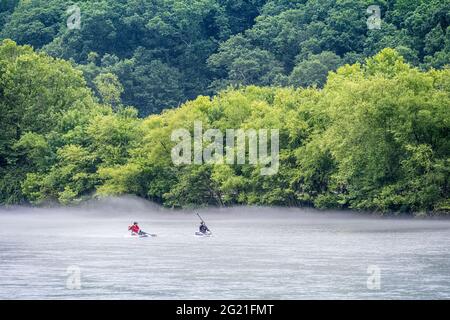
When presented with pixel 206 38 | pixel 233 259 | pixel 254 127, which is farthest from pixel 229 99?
pixel 206 38

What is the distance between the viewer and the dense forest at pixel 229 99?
65.2 meters

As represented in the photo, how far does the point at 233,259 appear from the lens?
45000 mm

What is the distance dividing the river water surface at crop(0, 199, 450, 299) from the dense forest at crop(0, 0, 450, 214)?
143 inches

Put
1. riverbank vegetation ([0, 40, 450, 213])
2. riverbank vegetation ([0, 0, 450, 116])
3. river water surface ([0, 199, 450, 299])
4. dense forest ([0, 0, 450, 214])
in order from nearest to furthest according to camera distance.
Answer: river water surface ([0, 199, 450, 299]) < riverbank vegetation ([0, 40, 450, 213]) < dense forest ([0, 0, 450, 214]) < riverbank vegetation ([0, 0, 450, 116])

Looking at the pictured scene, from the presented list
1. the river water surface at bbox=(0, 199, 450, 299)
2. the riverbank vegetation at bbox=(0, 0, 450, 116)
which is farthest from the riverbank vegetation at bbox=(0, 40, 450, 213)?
the riverbank vegetation at bbox=(0, 0, 450, 116)

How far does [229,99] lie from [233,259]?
108 ft

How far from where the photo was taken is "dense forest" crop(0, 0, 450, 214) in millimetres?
65188

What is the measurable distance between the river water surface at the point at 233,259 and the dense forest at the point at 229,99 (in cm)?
363

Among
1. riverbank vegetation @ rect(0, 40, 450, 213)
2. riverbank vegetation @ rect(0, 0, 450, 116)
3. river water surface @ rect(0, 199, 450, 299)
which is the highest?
riverbank vegetation @ rect(0, 0, 450, 116)

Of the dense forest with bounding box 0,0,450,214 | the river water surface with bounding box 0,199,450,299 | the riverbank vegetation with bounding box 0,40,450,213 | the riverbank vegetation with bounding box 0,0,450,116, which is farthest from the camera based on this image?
the riverbank vegetation with bounding box 0,0,450,116

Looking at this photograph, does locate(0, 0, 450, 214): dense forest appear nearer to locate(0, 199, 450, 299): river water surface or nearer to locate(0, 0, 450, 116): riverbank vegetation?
locate(0, 0, 450, 116): riverbank vegetation

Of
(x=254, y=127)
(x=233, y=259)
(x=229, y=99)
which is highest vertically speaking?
(x=229, y=99)

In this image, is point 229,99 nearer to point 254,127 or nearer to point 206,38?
point 254,127

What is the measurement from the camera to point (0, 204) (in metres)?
82.4
